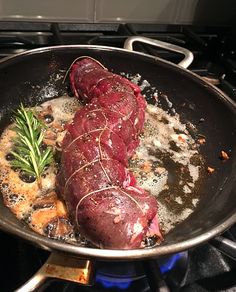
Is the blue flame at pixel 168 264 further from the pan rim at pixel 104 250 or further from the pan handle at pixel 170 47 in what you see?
the pan handle at pixel 170 47

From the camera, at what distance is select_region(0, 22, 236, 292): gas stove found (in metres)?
1.04

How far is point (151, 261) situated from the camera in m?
0.98

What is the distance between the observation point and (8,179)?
1256 millimetres

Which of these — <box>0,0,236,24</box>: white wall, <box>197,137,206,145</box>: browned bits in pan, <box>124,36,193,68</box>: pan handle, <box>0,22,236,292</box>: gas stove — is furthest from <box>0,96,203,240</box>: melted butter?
<box>0,0,236,24</box>: white wall

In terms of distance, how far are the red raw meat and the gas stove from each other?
124 millimetres

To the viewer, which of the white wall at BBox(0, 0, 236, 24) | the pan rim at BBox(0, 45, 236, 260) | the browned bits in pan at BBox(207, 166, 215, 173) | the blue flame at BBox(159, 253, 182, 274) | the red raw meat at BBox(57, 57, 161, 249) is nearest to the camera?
the pan rim at BBox(0, 45, 236, 260)

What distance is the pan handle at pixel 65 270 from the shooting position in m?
0.82

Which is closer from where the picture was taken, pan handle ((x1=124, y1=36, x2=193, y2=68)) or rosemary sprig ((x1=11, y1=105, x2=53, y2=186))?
rosemary sprig ((x1=11, y1=105, x2=53, y2=186))

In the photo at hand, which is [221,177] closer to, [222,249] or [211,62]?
[222,249]

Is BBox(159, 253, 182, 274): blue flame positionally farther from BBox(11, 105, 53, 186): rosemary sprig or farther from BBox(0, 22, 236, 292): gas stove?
BBox(11, 105, 53, 186): rosemary sprig

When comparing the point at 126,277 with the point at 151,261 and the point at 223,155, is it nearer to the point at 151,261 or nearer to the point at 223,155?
the point at 151,261

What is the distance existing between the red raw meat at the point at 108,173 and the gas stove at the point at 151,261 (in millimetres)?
124

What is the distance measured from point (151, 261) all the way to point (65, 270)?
10.6 inches

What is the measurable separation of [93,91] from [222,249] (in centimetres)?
87
